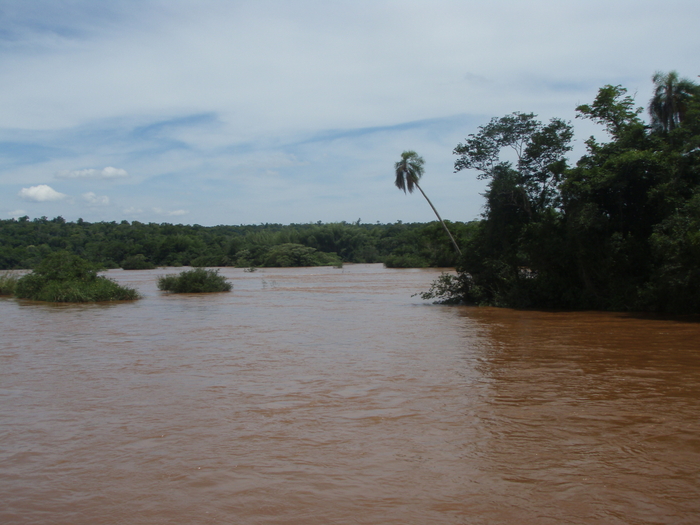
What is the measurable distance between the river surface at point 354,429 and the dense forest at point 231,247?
4691cm

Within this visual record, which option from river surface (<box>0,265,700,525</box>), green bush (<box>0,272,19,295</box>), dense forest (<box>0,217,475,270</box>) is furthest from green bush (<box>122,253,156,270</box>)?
river surface (<box>0,265,700,525</box>)

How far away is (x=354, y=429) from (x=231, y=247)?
254 feet

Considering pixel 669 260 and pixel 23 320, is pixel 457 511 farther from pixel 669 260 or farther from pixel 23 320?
pixel 23 320

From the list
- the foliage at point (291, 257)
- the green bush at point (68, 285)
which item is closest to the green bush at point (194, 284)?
the green bush at point (68, 285)

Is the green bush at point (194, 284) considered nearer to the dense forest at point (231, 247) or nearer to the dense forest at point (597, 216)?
the dense forest at point (597, 216)

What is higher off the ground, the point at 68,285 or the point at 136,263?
the point at 136,263

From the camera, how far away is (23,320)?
21281 mm

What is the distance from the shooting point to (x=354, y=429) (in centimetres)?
735

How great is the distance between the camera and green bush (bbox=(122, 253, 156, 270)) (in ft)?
241

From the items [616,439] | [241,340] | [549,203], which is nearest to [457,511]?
[616,439]

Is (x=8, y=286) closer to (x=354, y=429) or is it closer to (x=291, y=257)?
(x=354, y=429)

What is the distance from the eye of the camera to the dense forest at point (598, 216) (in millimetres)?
18234

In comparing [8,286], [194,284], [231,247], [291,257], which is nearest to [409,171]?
[194,284]

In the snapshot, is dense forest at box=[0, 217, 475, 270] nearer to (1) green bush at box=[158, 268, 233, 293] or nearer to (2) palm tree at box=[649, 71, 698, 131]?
(1) green bush at box=[158, 268, 233, 293]
